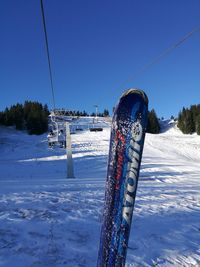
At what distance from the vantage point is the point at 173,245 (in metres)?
4.76

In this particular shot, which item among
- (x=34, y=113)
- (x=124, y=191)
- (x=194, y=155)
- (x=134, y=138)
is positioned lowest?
(x=194, y=155)

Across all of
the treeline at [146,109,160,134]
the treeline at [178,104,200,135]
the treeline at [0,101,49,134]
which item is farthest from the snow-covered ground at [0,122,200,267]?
the treeline at [178,104,200,135]

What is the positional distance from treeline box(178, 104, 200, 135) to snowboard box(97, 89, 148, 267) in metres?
79.4

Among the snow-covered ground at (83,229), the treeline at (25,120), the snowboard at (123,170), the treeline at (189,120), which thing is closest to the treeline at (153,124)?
the treeline at (189,120)

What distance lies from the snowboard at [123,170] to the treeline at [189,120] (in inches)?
3124

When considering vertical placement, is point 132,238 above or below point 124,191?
below

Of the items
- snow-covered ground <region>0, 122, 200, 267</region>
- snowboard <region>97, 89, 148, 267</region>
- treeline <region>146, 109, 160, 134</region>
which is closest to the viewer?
snowboard <region>97, 89, 148, 267</region>

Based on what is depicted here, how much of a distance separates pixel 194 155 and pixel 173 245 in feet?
117

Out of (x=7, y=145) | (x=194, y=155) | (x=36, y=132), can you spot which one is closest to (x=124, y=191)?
(x=194, y=155)

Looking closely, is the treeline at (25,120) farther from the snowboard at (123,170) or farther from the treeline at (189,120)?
the snowboard at (123,170)

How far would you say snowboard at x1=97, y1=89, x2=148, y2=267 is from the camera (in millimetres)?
2312

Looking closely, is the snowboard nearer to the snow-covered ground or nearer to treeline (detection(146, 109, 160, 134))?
the snow-covered ground

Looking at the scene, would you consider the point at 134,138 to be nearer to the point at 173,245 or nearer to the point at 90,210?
the point at 173,245

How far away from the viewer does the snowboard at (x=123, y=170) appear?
231 centimetres
